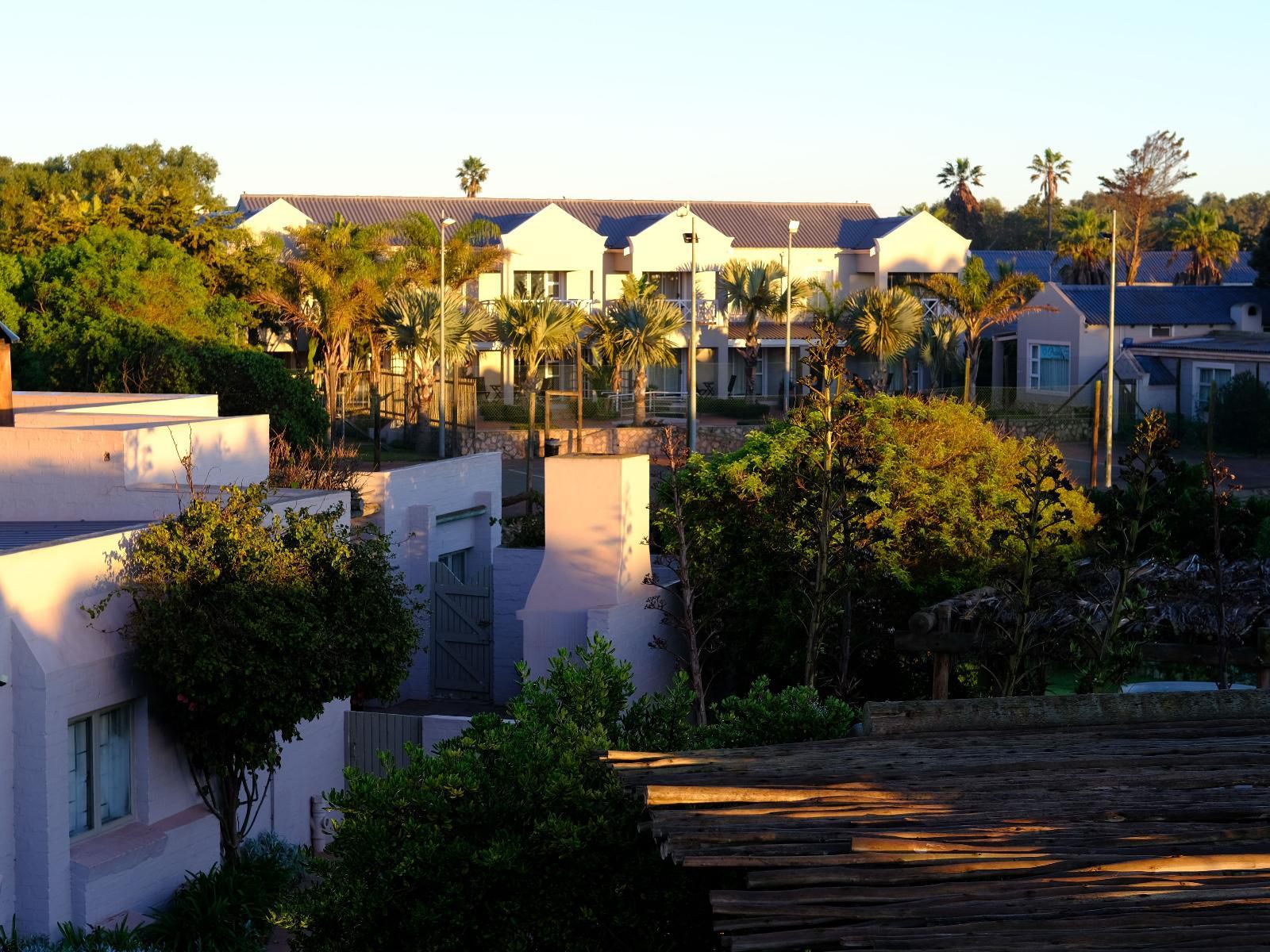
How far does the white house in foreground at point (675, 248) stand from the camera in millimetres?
58931

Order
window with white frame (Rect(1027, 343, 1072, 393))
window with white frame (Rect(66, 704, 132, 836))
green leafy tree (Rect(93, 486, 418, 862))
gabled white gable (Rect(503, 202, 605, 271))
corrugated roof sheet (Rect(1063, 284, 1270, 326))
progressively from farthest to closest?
gabled white gable (Rect(503, 202, 605, 271)) < window with white frame (Rect(1027, 343, 1072, 393)) < corrugated roof sheet (Rect(1063, 284, 1270, 326)) < green leafy tree (Rect(93, 486, 418, 862)) < window with white frame (Rect(66, 704, 132, 836))

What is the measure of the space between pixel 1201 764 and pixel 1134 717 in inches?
67.2

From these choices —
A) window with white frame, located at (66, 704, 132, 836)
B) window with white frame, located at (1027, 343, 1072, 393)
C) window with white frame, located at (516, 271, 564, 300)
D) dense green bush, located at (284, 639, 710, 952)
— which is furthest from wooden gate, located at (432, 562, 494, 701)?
window with white frame, located at (516, 271, 564, 300)

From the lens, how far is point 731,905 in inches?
248

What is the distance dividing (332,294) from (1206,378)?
28.0m

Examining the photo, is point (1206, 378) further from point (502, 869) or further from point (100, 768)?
point (502, 869)

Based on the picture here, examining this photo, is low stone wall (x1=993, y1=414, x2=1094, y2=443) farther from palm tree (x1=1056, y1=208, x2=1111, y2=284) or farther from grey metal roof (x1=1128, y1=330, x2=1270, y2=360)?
palm tree (x1=1056, y1=208, x2=1111, y2=284)

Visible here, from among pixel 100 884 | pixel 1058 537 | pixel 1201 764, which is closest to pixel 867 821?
pixel 1201 764

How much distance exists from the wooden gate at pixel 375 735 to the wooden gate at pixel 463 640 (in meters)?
4.04

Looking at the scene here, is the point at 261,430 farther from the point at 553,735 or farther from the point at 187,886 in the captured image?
the point at 553,735

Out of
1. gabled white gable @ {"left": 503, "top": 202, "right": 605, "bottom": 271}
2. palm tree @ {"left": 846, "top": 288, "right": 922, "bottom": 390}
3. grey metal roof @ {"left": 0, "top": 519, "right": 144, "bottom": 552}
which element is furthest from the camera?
gabled white gable @ {"left": 503, "top": 202, "right": 605, "bottom": 271}

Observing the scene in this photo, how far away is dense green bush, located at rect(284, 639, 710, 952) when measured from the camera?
8.16 meters

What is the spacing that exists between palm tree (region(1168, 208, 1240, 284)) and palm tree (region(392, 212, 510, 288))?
1360 inches

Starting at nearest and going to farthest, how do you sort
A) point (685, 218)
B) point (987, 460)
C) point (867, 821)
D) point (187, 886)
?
point (867, 821)
point (187, 886)
point (987, 460)
point (685, 218)
